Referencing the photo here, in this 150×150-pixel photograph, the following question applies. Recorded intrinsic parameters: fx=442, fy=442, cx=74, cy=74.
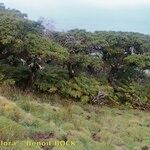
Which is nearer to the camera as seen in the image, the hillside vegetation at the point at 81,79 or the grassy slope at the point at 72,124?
the grassy slope at the point at 72,124

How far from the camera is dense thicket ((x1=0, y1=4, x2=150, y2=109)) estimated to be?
19.4 metres

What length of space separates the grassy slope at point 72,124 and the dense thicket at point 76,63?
3.50 feet

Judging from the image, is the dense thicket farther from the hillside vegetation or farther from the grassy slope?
the grassy slope

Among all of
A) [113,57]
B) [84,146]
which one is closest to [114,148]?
[84,146]

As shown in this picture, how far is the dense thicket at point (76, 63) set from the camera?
1936 cm

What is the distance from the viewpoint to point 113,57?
22672mm

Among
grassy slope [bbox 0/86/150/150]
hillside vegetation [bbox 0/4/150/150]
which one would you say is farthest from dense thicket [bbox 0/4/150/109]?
grassy slope [bbox 0/86/150/150]

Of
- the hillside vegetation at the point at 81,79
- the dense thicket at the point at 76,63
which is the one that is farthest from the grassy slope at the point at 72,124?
the dense thicket at the point at 76,63

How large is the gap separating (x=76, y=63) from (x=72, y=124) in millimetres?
8017

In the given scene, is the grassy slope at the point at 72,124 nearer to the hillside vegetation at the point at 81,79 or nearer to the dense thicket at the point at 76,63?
the hillside vegetation at the point at 81,79

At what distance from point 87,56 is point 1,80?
14.9 ft

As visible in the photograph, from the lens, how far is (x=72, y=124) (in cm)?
1336

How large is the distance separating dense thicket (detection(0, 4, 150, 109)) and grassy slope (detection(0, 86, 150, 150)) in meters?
1.07

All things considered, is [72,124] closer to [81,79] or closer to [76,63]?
[81,79]
